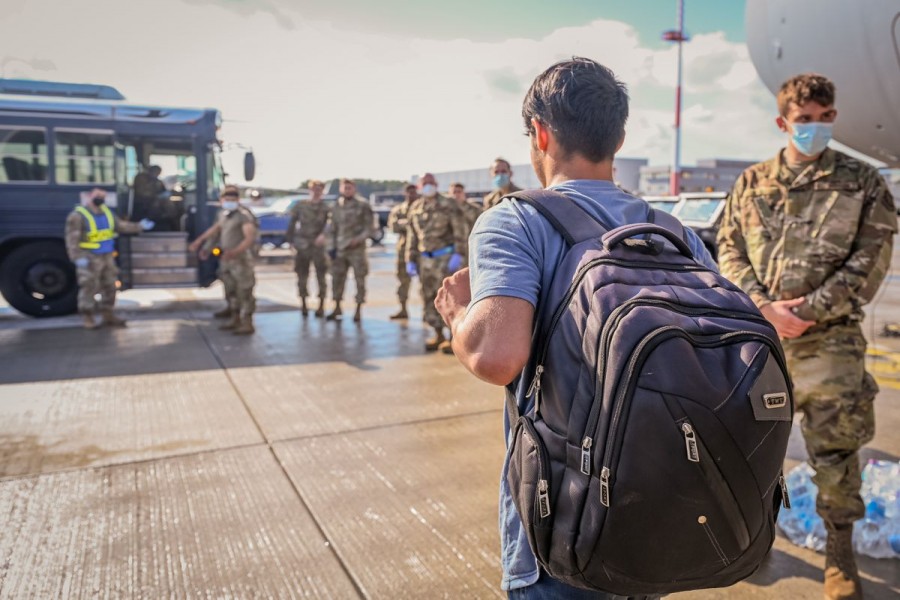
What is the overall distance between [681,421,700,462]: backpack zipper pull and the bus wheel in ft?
29.8

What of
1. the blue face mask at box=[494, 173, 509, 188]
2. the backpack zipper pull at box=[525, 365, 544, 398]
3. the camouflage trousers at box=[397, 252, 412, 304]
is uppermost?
the blue face mask at box=[494, 173, 509, 188]

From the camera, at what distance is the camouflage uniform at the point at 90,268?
24.7ft

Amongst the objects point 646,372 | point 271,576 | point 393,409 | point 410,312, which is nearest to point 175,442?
point 393,409

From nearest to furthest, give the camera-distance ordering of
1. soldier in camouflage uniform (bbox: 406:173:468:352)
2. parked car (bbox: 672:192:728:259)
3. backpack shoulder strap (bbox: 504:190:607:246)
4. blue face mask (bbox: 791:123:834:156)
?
backpack shoulder strap (bbox: 504:190:607:246)
blue face mask (bbox: 791:123:834:156)
soldier in camouflage uniform (bbox: 406:173:468:352)
parked car (bbox: 672:192:728:259)

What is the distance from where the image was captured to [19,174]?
820 centimetres

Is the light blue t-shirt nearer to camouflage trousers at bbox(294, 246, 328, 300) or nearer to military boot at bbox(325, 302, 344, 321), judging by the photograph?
military boot at bbox(325, 302, 344, 321)

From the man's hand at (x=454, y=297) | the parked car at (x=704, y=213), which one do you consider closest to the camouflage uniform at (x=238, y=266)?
the man's hand at (x=454, y=297)

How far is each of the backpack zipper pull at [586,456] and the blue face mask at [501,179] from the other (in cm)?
652

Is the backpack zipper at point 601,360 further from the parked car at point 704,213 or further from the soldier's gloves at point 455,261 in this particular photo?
the parked car at point 704,213

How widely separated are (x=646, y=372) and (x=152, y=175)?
9.75m

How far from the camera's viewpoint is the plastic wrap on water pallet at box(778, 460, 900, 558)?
104 inches

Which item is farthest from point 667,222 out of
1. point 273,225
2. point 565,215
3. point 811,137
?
point 273,225

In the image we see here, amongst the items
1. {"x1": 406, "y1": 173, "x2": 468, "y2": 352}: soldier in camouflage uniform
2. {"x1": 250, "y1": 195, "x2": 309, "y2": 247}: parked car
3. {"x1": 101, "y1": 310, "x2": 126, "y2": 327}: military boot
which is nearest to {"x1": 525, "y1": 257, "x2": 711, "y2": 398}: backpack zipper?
{"x1": 406, "y1": 173, "x2": 468, "y2": 352}: soldier in camouflage uniform

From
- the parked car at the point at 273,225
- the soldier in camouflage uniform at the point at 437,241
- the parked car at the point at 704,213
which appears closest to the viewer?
the soldier in camouflage uniform at the point at 437,241
